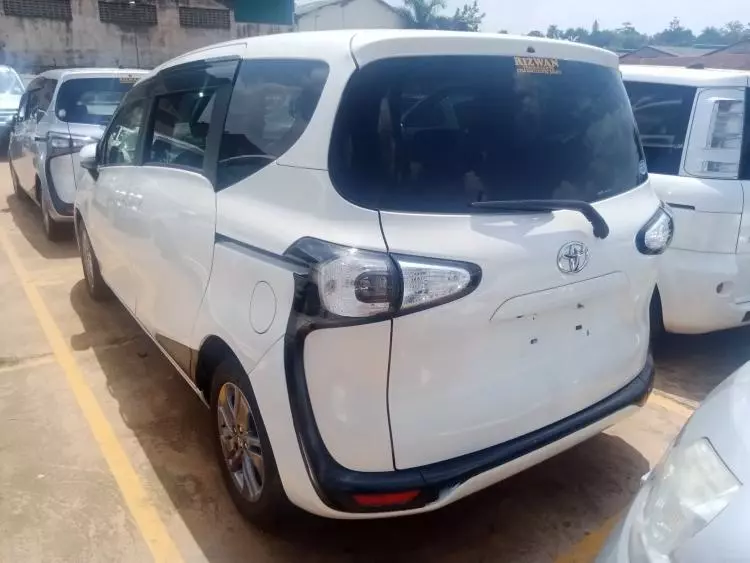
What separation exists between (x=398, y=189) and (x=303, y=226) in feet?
1.10

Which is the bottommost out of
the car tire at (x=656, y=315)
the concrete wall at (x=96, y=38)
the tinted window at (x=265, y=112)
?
the car tire at (x=656, y=315)

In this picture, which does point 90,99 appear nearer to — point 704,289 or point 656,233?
point 704,289

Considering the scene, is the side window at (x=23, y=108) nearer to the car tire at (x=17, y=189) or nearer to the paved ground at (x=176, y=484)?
the car tire at (x=17, y=189)

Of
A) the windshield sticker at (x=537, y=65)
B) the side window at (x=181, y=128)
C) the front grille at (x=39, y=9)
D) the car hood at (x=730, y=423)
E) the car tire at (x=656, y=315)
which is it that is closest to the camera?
the car hood at (x=730, y=423)

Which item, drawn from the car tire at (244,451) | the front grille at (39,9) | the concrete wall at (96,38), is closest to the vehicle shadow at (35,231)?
the car tire at (244,451)

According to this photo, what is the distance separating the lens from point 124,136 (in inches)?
165

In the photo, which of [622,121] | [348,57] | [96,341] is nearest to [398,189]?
[348,57]

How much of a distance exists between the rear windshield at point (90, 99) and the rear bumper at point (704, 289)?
18.7 feet

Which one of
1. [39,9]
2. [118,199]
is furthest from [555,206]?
[39,9]

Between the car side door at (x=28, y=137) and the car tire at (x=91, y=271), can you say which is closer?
the car tire at (x=91, y=271)

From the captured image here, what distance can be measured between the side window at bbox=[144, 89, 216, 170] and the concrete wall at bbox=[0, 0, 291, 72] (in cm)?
2832

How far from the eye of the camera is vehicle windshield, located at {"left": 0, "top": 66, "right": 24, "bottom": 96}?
50.1 feet

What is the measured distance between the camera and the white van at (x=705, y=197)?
148 inches

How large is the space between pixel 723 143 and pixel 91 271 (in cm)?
457
